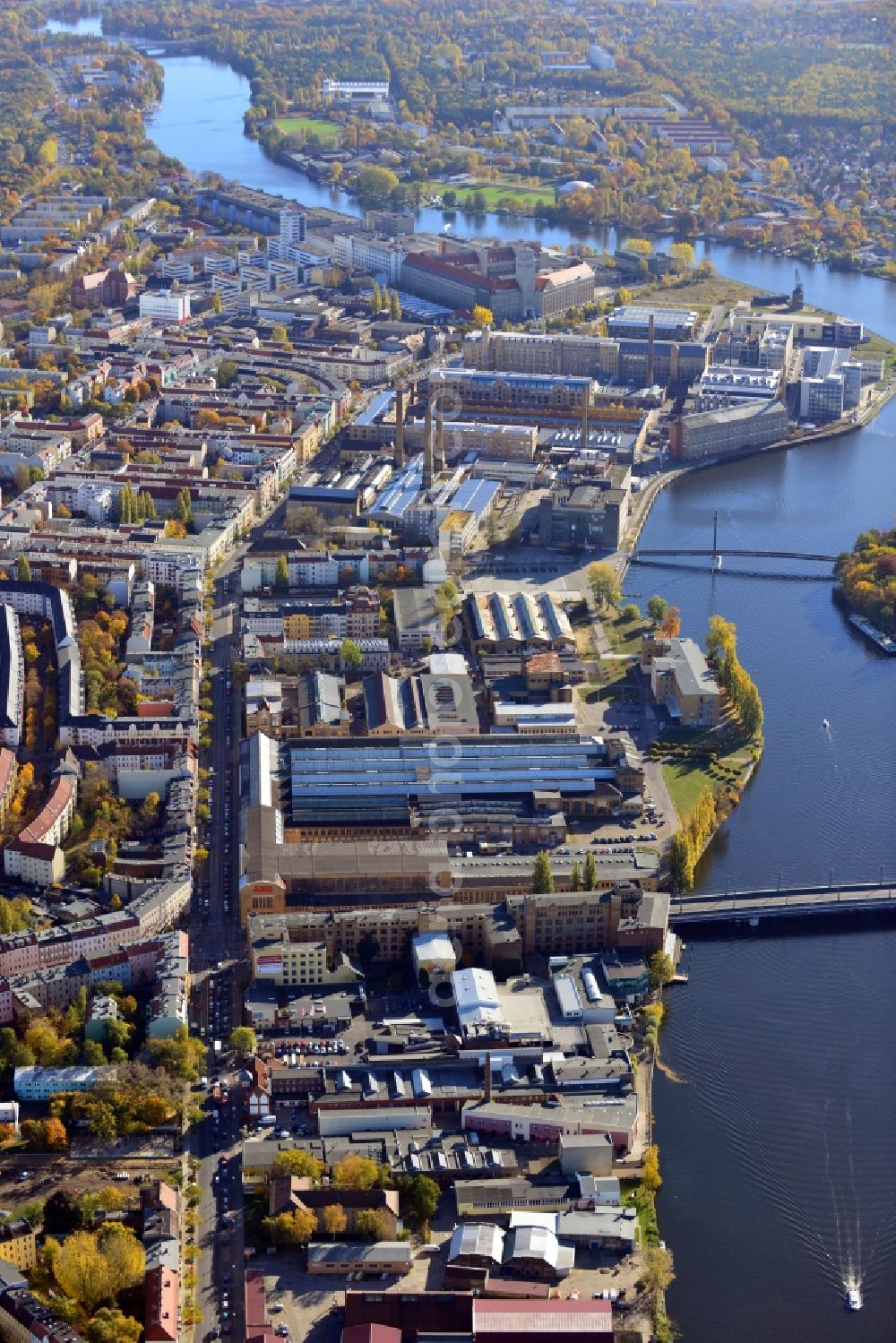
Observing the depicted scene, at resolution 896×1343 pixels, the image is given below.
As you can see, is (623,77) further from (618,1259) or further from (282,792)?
(618,1259)

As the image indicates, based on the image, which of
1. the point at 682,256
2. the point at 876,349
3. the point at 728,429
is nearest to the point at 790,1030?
the point at 728,429

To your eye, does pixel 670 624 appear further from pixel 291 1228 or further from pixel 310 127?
pixel 310 127

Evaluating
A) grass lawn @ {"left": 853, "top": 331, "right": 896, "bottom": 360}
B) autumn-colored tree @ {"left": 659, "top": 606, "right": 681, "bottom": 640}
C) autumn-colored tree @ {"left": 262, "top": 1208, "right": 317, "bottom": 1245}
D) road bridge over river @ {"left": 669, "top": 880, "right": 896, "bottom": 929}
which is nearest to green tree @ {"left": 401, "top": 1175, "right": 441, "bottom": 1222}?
autumn-colored tree @ {"left": 262, "top": 1208, "right": 317, "bottom": 1245}

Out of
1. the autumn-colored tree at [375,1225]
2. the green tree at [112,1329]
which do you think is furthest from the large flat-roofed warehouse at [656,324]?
the green tree at [112,1329]

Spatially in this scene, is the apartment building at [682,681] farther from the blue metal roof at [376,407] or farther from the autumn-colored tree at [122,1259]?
the autumn-colored tree at [122,1259]

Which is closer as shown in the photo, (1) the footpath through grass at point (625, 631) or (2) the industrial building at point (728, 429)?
(1) the footpath through grass at point (625, 631)

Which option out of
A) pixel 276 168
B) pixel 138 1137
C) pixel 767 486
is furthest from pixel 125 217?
pixel 138 1137
